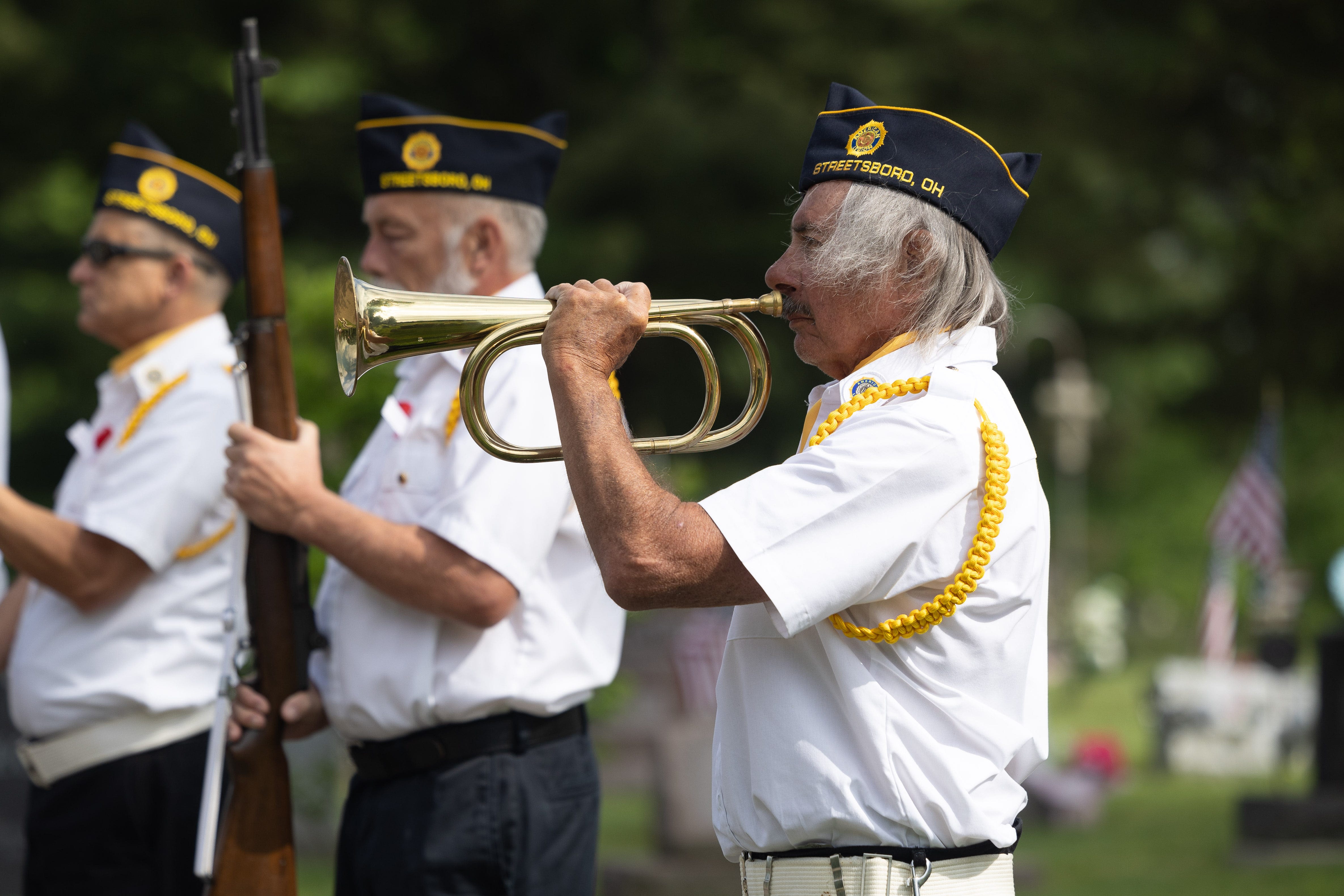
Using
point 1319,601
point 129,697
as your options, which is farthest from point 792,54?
point 1319,601

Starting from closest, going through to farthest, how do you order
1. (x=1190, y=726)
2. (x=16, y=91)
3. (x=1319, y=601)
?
(x=1190, y=726) → (x=16, y=91) → (x=1319, y=601)

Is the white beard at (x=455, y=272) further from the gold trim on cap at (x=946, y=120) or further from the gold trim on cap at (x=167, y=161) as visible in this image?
the gold trim on cap at (x=946, y=120)

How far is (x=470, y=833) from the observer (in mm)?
3041

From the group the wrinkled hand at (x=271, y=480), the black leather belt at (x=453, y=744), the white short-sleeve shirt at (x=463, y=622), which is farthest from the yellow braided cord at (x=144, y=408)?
the black leather belt at (x=453, y=744)

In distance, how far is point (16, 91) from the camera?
15.5m

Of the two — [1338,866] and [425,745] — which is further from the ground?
[425,745]

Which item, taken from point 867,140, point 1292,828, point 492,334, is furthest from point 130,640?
point 1292,828

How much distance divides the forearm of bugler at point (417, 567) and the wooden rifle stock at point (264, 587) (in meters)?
0.28

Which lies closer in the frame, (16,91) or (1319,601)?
(16,91)

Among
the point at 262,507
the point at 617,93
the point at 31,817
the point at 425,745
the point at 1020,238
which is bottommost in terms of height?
the point at 31,817

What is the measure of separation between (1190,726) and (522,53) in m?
10.4

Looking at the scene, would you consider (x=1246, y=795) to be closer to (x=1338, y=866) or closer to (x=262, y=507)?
(x=1338, y=866)

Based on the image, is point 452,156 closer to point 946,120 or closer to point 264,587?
point 264,587

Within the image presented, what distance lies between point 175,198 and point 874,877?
281 cm
